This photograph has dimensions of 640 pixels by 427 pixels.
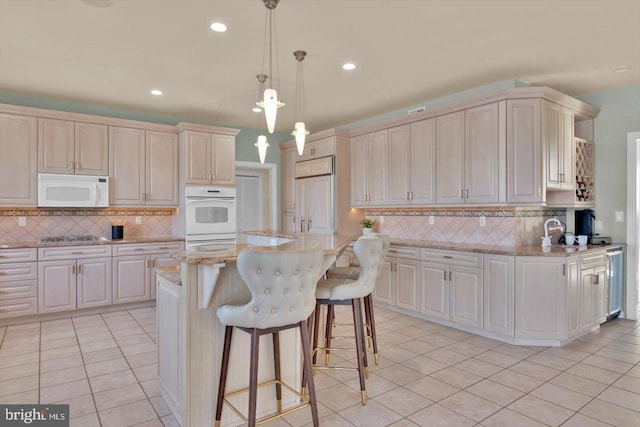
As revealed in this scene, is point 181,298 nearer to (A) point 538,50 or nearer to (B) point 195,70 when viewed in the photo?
(B) point 195,70

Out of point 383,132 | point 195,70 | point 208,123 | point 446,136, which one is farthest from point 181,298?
point 208,123

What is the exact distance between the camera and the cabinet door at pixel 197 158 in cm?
527

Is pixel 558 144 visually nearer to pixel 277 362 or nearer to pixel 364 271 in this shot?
pixel 364 271

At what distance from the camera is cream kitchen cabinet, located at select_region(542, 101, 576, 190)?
12.6 feet

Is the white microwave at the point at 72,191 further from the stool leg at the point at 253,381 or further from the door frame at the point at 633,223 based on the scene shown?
the door frame at the point at 633,223

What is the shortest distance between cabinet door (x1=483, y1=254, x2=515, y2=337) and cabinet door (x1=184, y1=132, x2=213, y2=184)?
381 centimetres

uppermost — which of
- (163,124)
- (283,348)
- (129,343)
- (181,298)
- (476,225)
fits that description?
(163,124)

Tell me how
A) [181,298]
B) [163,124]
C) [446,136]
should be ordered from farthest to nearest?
[163,124], [446,136], [181,298]

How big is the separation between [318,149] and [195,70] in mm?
2452

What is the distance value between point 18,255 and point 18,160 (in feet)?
3.60

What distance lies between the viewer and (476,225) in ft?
14.7

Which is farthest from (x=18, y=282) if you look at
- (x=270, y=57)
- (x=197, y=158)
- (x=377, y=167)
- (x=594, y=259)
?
(x=594, y=259)

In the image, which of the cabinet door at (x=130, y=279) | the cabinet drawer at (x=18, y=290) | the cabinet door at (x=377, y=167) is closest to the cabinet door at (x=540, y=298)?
the cabinet door at (x=377, y=167)

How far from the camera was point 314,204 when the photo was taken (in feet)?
19.6
